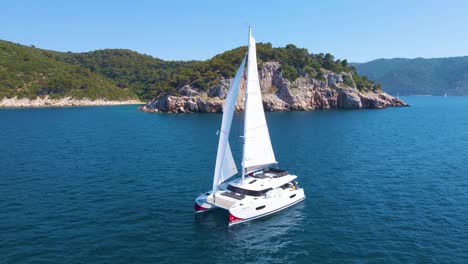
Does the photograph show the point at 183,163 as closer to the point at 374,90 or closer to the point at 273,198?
the point at 273,198

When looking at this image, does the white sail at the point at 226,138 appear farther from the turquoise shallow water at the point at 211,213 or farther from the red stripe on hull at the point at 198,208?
the turquoise shallow water at the point at 211,213

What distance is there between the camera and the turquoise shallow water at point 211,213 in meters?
23.4

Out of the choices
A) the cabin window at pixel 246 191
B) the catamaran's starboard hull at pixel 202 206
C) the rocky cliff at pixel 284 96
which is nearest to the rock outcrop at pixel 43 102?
the rocky cliff at pixel 284 96

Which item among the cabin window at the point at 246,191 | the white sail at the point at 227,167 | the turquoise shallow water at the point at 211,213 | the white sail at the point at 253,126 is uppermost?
the white sail at the point at 253,126

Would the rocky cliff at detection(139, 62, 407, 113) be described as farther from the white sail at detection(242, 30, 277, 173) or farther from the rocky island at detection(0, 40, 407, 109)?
the white sail at detection(242, 30, 277, 173)

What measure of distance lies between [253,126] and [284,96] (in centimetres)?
11995

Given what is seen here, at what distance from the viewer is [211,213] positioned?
3036cm

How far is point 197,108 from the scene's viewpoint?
14112 cm

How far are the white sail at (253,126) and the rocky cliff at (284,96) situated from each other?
106 m

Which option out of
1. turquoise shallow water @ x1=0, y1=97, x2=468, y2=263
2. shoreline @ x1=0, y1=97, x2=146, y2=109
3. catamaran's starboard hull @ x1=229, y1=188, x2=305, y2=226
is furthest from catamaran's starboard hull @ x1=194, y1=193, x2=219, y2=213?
shoreline @ x1=0, y1=97, x2=146, y2=109

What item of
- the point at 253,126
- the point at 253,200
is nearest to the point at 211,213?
the point at 253,200

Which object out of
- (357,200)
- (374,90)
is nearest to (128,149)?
(357,200)

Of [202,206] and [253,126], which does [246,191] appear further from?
[253,126]

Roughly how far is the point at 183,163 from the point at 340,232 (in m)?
28.8
